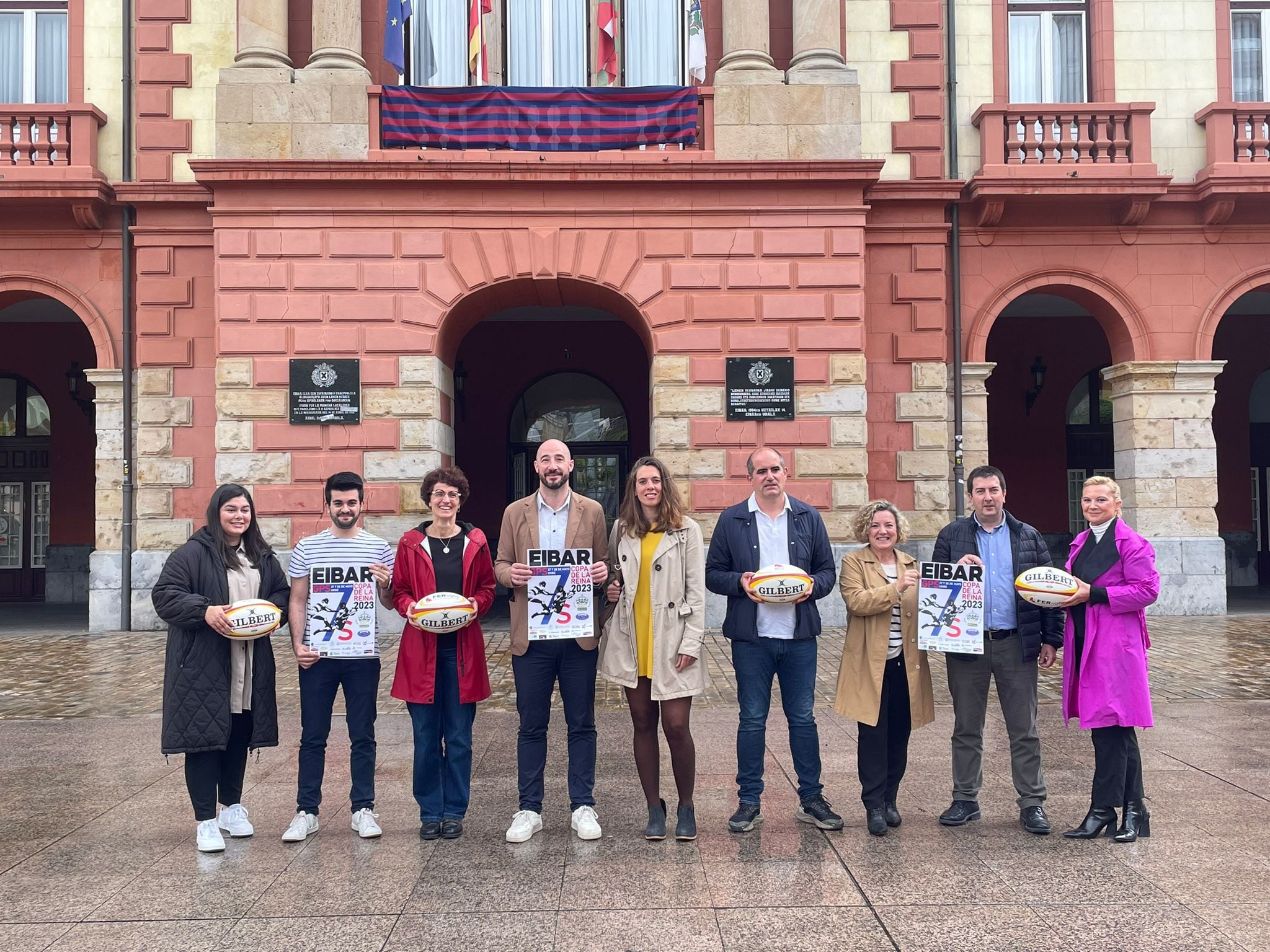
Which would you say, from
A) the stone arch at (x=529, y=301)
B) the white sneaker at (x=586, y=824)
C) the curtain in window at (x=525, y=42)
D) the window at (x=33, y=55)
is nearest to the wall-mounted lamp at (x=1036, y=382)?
the stone arch at (x=529, y=301)

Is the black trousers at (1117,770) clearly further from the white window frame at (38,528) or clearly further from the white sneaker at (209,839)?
the white window frame at (38,528)

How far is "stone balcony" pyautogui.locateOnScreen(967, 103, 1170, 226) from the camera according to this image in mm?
14484

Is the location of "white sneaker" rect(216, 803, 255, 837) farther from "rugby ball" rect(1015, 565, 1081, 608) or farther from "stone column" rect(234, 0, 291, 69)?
"stone column" rect(234, 0, 291, 69)

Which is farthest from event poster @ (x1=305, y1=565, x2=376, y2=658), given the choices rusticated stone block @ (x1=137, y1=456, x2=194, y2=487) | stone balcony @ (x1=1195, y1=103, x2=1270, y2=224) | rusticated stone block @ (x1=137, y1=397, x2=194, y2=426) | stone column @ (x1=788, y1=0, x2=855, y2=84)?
stone balcony @ (x1=1195, y1=103, x2=1270, y2=224)

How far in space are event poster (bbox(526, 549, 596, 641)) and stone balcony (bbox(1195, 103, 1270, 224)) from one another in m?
13.2

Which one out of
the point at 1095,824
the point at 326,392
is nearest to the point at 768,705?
the point at 1095,824

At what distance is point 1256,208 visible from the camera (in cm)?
1509

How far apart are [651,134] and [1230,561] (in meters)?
13.7

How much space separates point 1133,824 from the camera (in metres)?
5.18

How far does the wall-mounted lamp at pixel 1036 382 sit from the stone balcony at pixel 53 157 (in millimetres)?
15087

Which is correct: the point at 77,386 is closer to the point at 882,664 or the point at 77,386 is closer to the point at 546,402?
the point at 546,402

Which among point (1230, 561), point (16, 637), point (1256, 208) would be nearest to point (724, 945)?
point (16, 637)

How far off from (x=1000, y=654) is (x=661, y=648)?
Answer: 5.95ft

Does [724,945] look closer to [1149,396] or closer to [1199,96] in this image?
[1149,396]
